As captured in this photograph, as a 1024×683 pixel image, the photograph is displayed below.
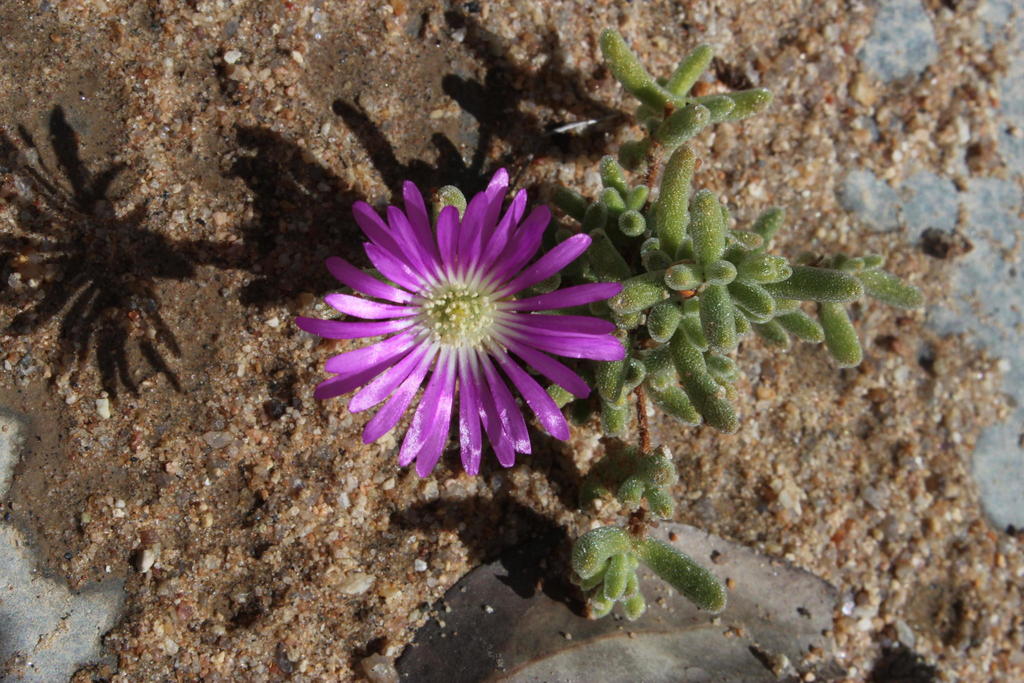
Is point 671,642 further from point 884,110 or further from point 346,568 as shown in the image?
point 884,110

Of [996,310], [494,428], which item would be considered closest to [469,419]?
[494,428]

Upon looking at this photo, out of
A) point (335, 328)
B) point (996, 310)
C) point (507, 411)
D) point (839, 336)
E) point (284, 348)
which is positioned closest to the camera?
point (335, 328)

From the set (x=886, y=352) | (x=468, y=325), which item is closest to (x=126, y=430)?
(x=468, y=325)

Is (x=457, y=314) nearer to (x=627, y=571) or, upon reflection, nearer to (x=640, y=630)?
(x=627, y=571)

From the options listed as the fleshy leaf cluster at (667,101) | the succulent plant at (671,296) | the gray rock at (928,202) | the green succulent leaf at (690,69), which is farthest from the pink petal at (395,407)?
the gray rock at (928,202)

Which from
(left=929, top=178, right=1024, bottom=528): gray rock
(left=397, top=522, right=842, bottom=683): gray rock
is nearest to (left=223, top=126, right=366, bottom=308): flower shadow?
(left=397, top=522, right=842, bottom=683): gray rock

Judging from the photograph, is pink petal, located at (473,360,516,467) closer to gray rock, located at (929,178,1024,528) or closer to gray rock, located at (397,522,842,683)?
gray rock, located at (397,522,842,683)
